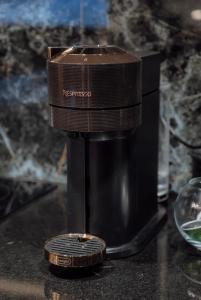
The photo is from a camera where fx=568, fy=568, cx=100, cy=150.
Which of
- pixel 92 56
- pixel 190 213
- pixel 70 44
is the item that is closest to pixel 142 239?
pixel 190 213

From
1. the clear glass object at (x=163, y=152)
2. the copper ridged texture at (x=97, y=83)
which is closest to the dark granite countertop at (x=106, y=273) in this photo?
the clear glass object at (x=163, y=152)

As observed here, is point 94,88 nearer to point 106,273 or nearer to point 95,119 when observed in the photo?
point 95,119

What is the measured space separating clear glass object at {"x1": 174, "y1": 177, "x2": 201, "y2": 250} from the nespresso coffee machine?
7 centimetres

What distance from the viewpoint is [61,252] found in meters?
0.81

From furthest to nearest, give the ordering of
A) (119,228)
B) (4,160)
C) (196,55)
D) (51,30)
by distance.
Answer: (4,160) → (51,30) → (196,55) → (119,228)

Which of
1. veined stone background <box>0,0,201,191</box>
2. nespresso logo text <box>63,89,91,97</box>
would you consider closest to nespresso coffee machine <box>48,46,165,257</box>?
nespresso logo text <box>63,89,91,97</box>

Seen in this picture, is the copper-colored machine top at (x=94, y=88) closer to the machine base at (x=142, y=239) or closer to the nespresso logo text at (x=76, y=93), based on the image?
the nespresso logo text at (x=76, y=93)

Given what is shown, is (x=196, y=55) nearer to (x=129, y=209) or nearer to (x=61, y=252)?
(x=129, y=209)

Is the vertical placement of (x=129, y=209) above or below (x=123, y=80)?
below

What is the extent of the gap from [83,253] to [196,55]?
1.58 feet

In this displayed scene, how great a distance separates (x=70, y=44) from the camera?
120 centimetres

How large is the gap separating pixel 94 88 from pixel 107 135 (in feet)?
0.30

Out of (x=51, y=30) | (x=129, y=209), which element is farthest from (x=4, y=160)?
(x=129, y=209)

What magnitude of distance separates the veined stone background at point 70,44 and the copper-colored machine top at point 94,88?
28 cm
